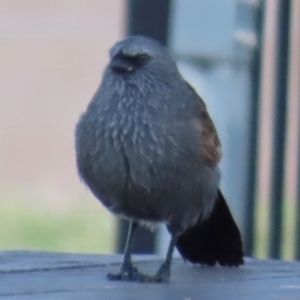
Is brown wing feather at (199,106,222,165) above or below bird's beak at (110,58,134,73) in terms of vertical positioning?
below

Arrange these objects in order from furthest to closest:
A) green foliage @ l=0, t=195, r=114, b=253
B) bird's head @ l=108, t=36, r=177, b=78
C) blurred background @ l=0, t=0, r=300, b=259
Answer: green foliage @ l=0, t=195, r=114, b=253, blurred background @ l=0, t=0, r=300, b=259, bird's head @ l=108, t=36, r=177, b=78

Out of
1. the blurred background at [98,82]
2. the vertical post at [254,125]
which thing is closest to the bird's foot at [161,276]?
the blurred background at [98,82]

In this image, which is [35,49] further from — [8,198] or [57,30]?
[8,198]

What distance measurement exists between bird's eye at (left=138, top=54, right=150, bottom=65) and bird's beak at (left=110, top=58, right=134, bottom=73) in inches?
2.1

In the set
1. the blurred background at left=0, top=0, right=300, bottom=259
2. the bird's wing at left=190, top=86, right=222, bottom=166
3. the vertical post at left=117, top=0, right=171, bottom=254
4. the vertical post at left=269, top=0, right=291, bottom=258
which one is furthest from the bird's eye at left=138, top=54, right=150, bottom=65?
the vertical post at left=269, top=0, right=291, bottom=258

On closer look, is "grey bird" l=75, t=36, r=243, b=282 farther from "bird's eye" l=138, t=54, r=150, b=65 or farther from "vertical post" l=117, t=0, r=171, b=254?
"vertical post" l=117, t=0, r=171, b=254

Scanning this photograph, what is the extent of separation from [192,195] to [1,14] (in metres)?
8.77

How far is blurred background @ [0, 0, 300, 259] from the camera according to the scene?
762cm

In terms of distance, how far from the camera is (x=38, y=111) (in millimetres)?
13781

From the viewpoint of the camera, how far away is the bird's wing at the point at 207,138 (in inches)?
219

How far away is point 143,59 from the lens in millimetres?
5461

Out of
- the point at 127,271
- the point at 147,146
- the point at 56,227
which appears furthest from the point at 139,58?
the point at 56,227

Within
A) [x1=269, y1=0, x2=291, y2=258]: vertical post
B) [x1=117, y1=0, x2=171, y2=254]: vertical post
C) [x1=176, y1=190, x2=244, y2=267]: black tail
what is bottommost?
[x1=176, y1=190, x2=244, y2=267]: black tail

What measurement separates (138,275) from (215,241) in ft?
2.20
